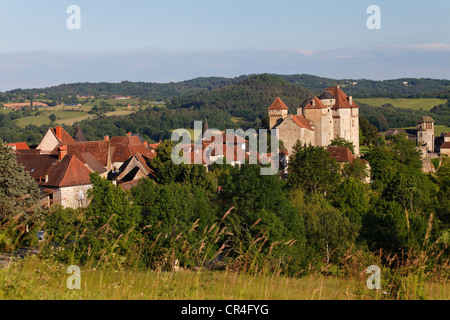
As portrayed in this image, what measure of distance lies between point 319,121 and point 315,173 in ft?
65.6

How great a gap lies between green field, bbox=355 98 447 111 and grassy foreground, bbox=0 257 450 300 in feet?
592

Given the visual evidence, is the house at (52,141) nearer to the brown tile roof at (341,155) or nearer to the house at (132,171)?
the house at (132,171)

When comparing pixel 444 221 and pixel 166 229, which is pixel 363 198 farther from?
pixel 166 229

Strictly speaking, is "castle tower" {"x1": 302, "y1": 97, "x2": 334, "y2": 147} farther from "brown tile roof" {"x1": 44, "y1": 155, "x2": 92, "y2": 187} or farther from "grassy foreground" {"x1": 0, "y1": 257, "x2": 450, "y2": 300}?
"grassy foreground" {"x1": 0, "y1": 257, "x2": 450, "y2": 300}

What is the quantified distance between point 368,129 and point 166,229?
72549 mm

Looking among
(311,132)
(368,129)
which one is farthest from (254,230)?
(368,129)

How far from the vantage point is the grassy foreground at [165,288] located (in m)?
5.39

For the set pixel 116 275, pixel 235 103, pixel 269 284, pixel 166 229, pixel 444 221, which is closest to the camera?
pixel 269 284

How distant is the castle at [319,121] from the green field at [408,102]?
121 meters

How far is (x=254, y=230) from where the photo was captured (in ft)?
73.6

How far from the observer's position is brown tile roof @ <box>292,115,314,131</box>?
2193 inches

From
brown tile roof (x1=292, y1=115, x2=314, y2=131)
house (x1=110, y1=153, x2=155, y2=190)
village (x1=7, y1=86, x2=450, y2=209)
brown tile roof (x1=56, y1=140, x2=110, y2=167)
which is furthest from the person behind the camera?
brown tile roof (x1=292, y1=115, x2=314, y2=131)

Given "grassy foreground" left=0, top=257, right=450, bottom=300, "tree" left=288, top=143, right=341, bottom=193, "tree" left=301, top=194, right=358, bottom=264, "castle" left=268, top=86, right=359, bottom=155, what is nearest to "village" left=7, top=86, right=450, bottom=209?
"castle" left=268, top=86, right=359, bottom=155

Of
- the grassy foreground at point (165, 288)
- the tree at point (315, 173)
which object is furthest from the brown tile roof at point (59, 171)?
the grassy foreground at point (165, 288)
